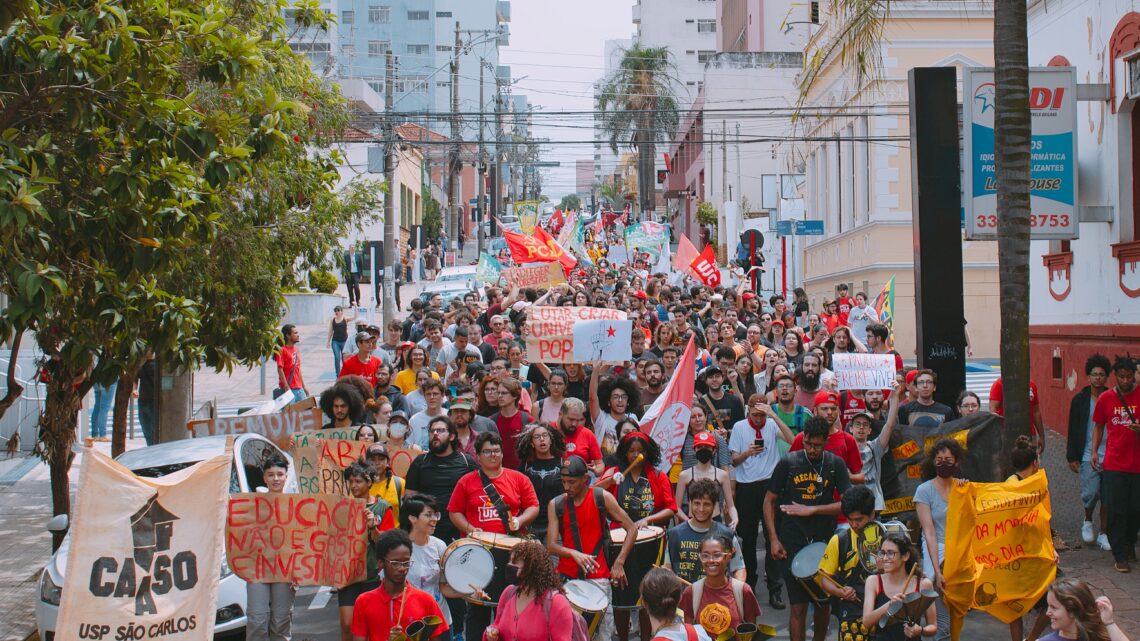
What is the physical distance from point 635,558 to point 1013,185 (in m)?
4.78

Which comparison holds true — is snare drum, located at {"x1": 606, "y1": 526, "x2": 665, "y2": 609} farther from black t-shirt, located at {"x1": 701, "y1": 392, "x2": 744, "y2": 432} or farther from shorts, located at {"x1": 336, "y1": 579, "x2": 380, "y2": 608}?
black t-shirt, located at {"x1": 701, "y1": 392, "x2": 744, "y2": 432}

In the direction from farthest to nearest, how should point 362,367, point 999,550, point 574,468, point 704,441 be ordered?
point 362,367, point 704,441, point 574,468, point 999,550

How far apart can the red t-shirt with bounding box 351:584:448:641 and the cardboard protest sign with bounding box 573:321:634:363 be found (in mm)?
5589

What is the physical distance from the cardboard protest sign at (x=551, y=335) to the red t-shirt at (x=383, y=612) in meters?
5.65

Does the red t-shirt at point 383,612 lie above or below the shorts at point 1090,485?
below

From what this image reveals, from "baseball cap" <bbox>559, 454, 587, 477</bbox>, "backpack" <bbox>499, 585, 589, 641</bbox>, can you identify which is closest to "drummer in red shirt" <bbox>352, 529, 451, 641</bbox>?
"backpack" <bbox>499, 585, 589, 641</bbox>

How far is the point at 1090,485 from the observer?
11602 millimetres

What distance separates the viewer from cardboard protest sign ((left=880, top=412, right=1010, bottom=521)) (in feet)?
35.6

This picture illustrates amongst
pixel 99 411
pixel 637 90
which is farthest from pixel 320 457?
pixel 637 90

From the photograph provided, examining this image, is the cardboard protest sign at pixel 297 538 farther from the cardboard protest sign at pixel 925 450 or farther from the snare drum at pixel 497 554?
the cardboard protest sign at pixel 925 450

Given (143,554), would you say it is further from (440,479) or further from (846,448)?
(846,448)

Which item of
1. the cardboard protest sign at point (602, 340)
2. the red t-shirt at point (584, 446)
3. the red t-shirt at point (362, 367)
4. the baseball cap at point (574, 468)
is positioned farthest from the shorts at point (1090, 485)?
the red t-shirt at point (362, 367)

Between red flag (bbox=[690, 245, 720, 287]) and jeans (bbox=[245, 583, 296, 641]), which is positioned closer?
jeans (bbox=[245, 583, 296, 641])

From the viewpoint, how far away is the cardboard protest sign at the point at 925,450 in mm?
10844
